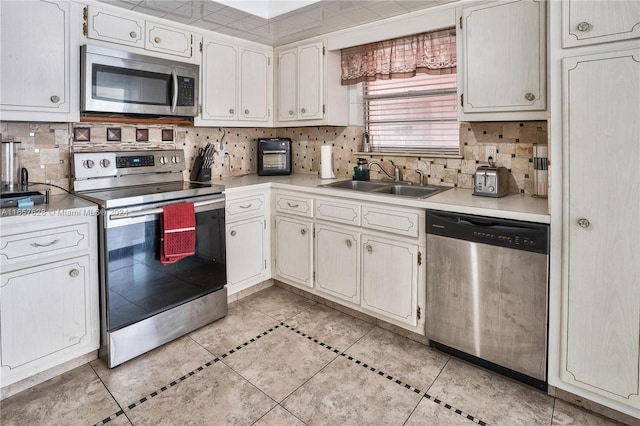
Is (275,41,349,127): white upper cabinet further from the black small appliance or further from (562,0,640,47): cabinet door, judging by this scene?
(562,0,640,47): cabinet door

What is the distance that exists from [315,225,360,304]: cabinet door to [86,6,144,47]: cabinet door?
1.80 meters

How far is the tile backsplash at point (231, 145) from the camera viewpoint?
2.47 meters

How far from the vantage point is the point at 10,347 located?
192 centimetres

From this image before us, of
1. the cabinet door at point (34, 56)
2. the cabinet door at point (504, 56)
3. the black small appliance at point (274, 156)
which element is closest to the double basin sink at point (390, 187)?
the cabinet door at point (504, 56)

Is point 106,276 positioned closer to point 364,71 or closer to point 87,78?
point 87,78

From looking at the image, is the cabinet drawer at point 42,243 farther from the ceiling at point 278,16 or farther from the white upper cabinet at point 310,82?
the white upper cabinet at point 310,82

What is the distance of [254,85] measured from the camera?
3439mm

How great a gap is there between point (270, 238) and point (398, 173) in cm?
117

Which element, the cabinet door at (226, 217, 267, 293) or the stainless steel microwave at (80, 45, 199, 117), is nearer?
the stainless steel microwave at (80, 45, 199, 117)

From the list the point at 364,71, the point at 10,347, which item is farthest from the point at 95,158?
the point at 364,71

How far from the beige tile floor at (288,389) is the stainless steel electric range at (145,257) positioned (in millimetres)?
142

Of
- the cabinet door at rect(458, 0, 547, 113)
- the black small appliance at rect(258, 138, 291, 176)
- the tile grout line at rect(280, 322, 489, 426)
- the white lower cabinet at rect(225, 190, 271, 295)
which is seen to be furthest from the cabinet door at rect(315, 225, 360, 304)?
the cabinet door at rect(458, 0, 547, 113)

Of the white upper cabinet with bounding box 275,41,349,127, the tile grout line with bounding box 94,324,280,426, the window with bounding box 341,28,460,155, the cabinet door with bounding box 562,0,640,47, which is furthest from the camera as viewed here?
the white upper cabinet with bounding box 275,41,349,127

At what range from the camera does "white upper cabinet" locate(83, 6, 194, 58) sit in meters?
2.43
